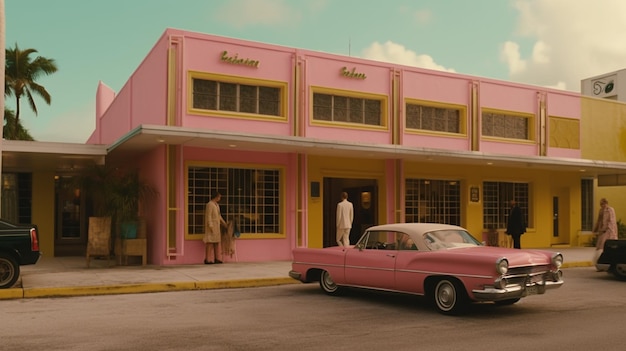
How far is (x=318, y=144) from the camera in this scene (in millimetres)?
15938

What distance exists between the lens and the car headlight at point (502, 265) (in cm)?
837

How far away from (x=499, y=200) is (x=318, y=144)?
9.04 m

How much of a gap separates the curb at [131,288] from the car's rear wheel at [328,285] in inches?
81.3

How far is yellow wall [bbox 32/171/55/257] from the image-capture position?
19016 millimetres

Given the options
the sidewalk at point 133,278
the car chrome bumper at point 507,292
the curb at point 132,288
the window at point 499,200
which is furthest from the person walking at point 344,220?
the car chrome bumper at point 507,292

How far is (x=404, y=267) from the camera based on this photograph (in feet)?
31.0

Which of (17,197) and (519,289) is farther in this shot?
(17,197)

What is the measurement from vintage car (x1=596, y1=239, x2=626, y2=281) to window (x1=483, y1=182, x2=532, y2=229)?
822 centimetres

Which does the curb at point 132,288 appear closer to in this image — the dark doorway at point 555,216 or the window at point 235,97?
the window at point 235,97

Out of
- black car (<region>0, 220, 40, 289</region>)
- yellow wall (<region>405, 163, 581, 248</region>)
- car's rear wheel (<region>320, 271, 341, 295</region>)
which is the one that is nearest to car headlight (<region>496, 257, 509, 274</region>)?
car's rear wheel (<region>320, 271, 341, 295</region>)

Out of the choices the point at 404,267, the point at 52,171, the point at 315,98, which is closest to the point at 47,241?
the point at 52,171

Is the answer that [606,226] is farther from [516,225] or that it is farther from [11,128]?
[11,128]

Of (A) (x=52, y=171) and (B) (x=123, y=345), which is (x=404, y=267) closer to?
(B) (x=123, y=345)

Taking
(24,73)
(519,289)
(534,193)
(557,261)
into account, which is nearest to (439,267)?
(519,289)
